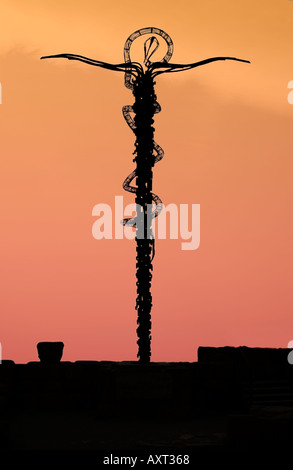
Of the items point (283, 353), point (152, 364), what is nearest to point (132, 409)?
point (152, 364)

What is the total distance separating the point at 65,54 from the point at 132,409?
7.50m

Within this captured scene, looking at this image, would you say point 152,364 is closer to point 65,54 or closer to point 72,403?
point 72,403

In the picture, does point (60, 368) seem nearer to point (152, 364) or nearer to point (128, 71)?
point (152, 364)

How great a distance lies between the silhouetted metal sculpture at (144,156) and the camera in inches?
631

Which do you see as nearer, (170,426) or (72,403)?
(170,426)

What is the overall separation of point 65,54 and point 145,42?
1.72m

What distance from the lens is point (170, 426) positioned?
14508mm

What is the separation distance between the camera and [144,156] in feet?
53.0

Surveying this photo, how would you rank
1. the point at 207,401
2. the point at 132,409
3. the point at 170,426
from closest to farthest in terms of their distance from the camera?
the point at 170,426 < the point at 132,409 < the point at 207,401

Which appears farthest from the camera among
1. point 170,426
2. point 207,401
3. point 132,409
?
point 207,401

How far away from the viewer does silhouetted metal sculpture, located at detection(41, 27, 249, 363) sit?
52.6 feet
